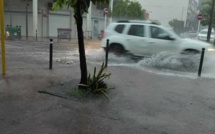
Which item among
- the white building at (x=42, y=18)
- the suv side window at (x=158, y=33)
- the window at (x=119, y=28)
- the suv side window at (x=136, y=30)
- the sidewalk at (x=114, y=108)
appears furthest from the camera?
the white building at (x=42, y=18)

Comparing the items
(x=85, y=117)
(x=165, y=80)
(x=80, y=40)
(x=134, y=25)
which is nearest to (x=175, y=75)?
(x=165, y=80)

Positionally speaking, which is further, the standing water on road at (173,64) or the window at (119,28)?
the window at (119,28)

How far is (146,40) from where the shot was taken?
1185 centimetres

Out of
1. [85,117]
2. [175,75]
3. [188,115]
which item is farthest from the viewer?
[175,75]

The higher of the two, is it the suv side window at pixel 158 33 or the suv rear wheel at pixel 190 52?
the suv side window at pixel 158 33

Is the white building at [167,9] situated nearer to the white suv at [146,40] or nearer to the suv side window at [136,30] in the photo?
the white suv at [146,40]

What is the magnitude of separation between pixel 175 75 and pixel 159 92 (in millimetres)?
2720

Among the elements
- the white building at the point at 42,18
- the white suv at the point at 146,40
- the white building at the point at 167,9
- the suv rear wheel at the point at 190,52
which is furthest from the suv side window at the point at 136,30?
the white building at the point at 167,9

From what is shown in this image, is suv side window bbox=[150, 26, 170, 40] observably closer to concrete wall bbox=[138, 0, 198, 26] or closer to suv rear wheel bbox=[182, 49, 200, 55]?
suv rear wheel bbox=[182, 49, 200, 55]

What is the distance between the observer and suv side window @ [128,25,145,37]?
12.1 m

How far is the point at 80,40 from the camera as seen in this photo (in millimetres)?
6457

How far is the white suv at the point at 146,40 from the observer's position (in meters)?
11.4

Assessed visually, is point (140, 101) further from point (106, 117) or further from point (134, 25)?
point (134, 25)

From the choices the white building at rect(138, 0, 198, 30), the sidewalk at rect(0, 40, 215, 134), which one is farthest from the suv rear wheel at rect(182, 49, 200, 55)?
the white building at rect(138, 0, 198, 30)
